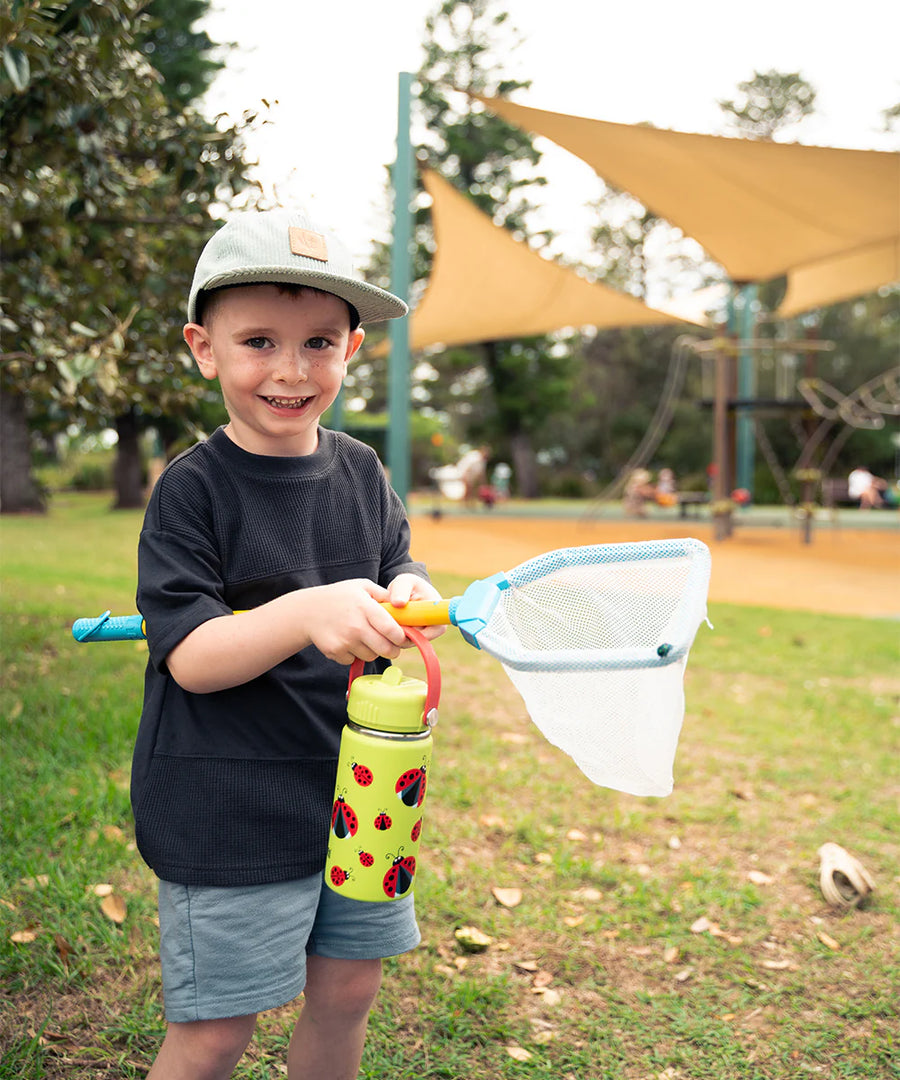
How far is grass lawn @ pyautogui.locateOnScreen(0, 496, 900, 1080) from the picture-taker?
6.37ft

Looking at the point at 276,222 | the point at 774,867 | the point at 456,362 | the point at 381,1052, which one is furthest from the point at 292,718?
the point at 456,362

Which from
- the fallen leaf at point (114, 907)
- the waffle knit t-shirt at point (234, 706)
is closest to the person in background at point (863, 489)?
the fallen leaf at point (114, 907)

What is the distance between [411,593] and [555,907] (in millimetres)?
1491

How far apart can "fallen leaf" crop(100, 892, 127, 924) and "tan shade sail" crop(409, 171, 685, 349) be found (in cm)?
888

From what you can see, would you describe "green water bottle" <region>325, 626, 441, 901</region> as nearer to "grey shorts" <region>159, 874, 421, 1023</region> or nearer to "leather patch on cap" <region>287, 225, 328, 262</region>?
"grey shorts" <region>159, 874, 421, 1023</region>

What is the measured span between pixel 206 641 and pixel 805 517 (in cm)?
1145

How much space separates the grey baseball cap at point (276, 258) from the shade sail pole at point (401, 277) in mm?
6602

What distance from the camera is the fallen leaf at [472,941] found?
7.52 feet

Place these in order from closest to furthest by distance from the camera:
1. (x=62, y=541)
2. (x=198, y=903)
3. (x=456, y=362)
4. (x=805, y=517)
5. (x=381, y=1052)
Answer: (x=198, y=903), (x=381, y=1052), (x=62, y=541), (x=805, y=517), (x=456, y=362)

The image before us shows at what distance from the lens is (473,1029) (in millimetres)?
2006

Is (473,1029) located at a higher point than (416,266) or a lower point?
lower

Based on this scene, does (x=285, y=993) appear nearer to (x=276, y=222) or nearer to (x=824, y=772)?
(x=276, y=222)

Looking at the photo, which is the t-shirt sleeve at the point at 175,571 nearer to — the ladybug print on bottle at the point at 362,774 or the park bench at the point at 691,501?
the ladybug print on bottle at the point at 362,774

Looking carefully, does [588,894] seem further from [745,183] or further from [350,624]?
[745,183]
